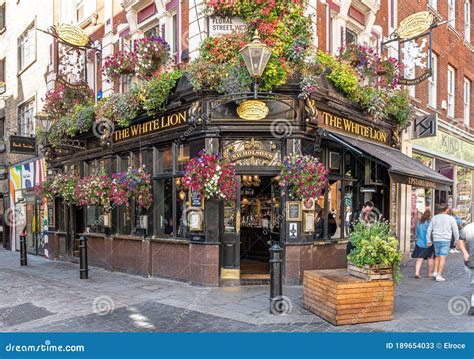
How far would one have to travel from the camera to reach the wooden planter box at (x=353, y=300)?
238 inches

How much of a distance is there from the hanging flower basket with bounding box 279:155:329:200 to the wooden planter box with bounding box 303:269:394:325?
2572 mm

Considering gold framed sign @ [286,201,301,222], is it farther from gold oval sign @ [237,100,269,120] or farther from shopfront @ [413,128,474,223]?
shopfront @ [413,128,474,223]

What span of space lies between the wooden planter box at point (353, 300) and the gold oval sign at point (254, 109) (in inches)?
155

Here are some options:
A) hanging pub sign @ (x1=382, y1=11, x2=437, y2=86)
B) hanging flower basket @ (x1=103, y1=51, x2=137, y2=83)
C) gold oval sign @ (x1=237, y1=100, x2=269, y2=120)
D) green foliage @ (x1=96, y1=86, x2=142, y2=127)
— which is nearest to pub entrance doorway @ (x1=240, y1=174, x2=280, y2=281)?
gold oval sign @ (x1=237, y1=100, x2=269, y2=120)

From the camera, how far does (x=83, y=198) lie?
11422 millimetres

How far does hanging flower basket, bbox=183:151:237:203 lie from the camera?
28.0 ft

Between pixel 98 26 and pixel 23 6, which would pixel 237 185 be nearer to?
pixel 98 26

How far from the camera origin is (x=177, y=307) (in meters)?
7.37

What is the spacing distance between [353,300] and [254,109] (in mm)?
4598

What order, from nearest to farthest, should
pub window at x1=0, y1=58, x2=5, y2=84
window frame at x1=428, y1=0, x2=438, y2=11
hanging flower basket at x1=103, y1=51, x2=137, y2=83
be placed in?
hanging flower basket at x1=103, y1=51, x2=137, y2=83 → window frame at x1=428, y1=0, x2=438, y2=11 → pub window at x1=0, y1=58, x2=5, y2=84

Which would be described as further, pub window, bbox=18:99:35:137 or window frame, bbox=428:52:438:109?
pub window, bbox=18:99:35:137

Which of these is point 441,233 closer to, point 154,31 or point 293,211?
point 293,211

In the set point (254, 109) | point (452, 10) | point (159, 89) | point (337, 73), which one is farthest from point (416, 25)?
point (452, 10)

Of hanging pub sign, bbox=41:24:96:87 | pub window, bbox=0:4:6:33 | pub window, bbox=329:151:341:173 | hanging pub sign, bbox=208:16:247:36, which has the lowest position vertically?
pub window, bbox=329:151:341:173
